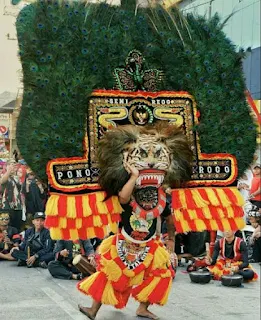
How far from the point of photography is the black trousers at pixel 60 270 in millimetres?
5914

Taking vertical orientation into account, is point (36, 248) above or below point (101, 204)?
below

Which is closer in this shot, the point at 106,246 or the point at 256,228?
the point at 106,246

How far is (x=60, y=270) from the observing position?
235 inches

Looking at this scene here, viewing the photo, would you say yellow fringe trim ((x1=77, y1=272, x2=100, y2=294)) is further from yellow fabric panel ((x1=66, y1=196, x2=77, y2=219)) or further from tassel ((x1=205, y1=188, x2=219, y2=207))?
tassel ((x1=205, y1=188, x2=219, y2=207))

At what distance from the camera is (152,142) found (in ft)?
13.1

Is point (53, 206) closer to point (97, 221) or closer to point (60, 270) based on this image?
point (97, 221)

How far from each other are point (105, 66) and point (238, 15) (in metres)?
1.29

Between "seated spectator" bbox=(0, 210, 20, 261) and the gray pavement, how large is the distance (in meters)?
0.48

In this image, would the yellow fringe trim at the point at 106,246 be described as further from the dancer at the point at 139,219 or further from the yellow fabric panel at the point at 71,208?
the yellow fabric panel at the point at 71,208

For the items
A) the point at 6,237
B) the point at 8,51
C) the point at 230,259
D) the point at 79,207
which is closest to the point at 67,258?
the point at 6,237

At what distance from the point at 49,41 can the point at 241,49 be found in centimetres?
131

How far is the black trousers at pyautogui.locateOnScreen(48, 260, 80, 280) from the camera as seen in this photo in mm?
5914

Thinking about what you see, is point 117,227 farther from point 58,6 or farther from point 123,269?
point 58,6

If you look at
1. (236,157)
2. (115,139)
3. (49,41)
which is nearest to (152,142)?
(115,139)
